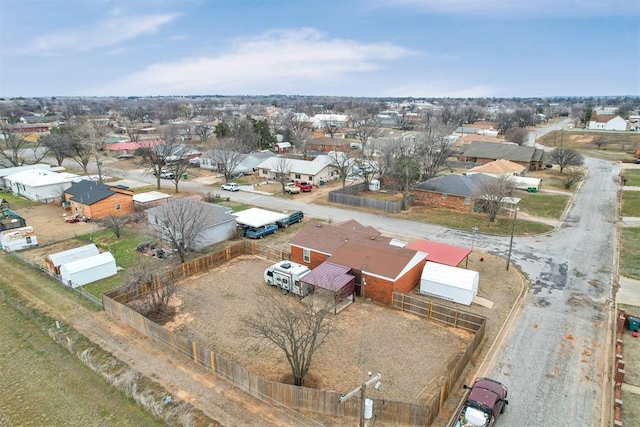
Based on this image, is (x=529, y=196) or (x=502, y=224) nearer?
(x=502, y=224)

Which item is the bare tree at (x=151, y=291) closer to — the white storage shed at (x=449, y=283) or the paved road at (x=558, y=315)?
the white storage shed at (x=449, y=283)

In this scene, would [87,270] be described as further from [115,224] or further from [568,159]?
[568,159]

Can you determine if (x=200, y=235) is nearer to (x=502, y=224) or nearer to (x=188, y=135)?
(x=502, y=224)

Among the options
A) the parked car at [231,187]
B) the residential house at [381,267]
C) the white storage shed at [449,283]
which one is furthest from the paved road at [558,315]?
the parked car at [231,187]

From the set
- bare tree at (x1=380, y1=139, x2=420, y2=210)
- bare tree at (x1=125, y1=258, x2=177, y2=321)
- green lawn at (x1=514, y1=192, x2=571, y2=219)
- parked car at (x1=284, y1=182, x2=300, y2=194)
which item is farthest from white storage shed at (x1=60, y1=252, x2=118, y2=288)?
green lawn at (x1=514, y1=192, x2=571, y2=219)

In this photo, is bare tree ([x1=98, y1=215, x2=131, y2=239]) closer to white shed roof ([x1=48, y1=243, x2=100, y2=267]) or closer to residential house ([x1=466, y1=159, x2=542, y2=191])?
white shed roof ([x1=48, y1=243, x2=100, y2=267])

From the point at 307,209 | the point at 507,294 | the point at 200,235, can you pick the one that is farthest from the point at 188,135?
the point at 507,294

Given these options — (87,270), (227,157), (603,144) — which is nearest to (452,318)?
(87,270)

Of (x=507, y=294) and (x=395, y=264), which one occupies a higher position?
(x=395, y=264)
